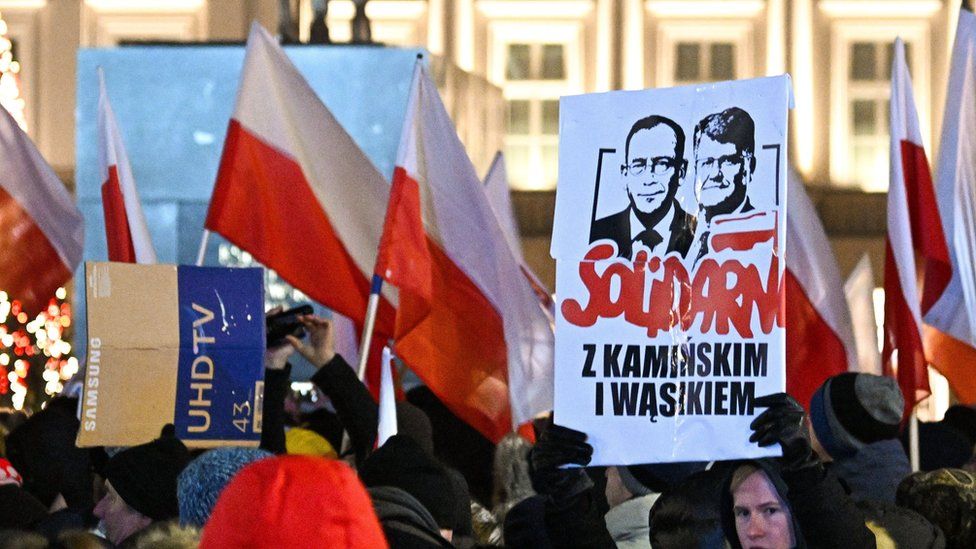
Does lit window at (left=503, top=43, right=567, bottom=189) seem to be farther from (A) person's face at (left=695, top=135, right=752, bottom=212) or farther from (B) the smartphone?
(A) person's face at (left=695, top=135, right=752, bottom=212)

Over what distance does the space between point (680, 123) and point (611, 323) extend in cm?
41

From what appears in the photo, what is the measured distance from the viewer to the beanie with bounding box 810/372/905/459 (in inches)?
193

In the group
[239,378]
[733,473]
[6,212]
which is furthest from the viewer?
[6,212]

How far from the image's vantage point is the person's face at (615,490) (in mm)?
4574

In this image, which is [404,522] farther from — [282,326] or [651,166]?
[282,326]

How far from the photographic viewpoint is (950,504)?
439 cm

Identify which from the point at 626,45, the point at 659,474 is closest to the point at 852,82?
the point at 626,45

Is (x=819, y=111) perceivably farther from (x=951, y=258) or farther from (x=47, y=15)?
(x=951, y=258)

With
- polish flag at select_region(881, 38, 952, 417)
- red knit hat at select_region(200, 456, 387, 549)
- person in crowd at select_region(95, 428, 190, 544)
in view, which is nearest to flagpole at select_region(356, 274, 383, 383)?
person in crowd at select_region(95, 428, 190, 544)

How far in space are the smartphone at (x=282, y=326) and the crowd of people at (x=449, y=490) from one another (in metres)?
0.03

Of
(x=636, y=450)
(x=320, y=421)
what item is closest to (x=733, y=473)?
(x=636, y=450)

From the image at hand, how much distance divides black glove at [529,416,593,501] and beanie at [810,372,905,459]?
1.49m

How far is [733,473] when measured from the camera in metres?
3.64

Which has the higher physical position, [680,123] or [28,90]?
[28,90]
